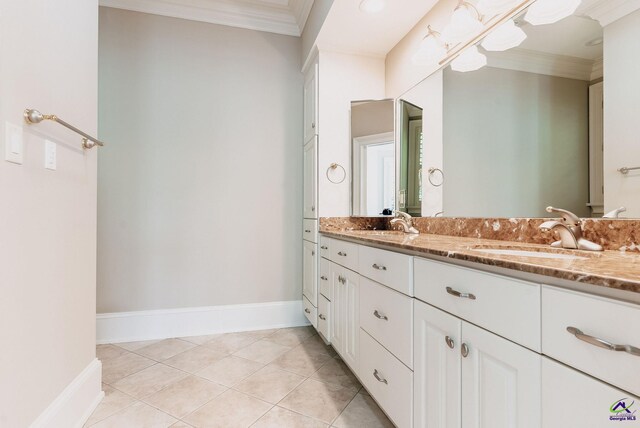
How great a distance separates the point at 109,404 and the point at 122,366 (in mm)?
457

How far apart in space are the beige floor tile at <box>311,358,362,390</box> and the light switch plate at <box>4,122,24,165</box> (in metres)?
1.72

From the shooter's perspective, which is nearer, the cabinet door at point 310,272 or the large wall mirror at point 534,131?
the large wall mirror at point 534,131

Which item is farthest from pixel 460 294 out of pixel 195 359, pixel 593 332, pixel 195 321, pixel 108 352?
pixel 108 352

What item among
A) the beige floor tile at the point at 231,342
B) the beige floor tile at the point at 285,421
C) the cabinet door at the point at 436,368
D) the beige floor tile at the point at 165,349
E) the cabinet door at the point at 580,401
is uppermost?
the cabinet door at the point at 580,401

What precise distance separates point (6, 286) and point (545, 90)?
6.79 ft

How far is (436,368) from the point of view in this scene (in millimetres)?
986

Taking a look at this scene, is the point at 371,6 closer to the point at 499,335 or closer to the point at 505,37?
the point at 505,37

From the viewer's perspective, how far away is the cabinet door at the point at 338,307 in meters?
1.83

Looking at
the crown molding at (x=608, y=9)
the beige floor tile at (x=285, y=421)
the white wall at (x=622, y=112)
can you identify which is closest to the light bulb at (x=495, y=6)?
the crown molding at (x=608, y=9)

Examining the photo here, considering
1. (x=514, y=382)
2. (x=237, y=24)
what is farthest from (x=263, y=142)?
(x=514, y=382)

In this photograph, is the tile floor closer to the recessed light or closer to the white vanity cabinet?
the white vanity cabinet

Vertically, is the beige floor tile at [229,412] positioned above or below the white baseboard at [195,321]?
below

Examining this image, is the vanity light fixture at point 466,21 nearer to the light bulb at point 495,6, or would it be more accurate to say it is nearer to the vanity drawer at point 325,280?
the light bulb at point 495,6

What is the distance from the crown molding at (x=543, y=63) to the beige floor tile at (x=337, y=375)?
1763 mm
